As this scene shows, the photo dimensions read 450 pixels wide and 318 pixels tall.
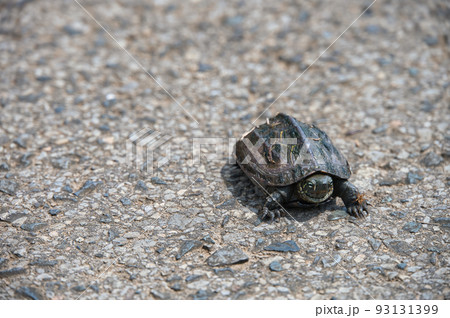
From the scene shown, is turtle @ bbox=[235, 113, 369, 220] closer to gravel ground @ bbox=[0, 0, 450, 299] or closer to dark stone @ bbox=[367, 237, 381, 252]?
gravel ground @ bbox=[0, 0, 450, 299]

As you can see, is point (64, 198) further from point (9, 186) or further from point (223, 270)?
point (223, 270)

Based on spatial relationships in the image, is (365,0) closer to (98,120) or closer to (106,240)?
(98,120)

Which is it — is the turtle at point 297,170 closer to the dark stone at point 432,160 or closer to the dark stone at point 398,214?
the dark stone at point 398,214

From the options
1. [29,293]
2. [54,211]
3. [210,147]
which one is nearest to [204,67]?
[210,147]

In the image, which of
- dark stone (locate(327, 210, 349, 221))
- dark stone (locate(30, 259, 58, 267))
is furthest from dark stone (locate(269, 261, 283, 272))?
dark stone (locate(30, 259, 58, 267))

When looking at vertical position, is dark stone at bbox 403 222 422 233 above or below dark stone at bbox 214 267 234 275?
above

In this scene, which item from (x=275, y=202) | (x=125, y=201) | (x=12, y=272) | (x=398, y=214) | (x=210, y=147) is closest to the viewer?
(x=12, y=272)
